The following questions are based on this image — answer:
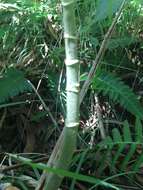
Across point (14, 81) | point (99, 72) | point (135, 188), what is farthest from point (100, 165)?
point (14, 81)

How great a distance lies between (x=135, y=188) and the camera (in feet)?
3.99

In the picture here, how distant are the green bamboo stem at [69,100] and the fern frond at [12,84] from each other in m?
0.62

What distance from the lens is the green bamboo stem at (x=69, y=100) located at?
2.25 ft

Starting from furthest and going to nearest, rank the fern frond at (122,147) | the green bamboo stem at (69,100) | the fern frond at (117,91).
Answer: the fern frond at (117,91) < the fern frond at (122,147) < the green bamboo stem at (69,100)

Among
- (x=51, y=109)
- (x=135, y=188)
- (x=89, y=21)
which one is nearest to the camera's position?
(x=135, y=188)

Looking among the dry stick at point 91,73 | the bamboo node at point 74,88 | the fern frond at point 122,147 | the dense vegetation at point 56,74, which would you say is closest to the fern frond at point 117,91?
the dense vegetation at point 56,74

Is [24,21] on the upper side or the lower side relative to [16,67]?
upper

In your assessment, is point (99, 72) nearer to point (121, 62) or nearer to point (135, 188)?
point (121, 62)

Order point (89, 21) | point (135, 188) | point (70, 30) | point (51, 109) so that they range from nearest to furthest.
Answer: point (70, 30) → point (135, 188) → point (89, 21) → point (51, 109)

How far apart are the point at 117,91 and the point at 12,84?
0.36 meters

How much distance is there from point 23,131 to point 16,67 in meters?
0.24

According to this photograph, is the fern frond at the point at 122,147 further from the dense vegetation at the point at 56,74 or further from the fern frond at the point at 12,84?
the fern frond at the point at 12,84

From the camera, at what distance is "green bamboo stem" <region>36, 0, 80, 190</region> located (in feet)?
2.25

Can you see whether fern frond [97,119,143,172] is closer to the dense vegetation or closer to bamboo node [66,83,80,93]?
the dense vegetation
